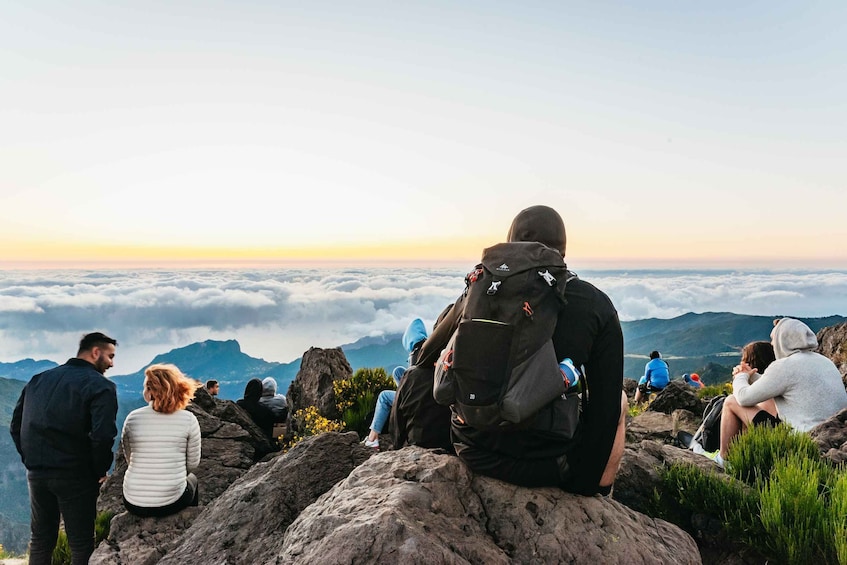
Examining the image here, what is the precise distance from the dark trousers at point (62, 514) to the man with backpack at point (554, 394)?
4976 millimetres

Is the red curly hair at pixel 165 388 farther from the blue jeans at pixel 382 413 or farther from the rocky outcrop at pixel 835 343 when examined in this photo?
the rocky outcrop at pixel 835 343

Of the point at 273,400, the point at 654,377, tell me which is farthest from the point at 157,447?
the point at 654,377

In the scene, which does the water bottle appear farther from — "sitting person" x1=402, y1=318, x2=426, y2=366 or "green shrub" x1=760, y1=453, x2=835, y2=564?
"sitting person" x1=402, y1=318, x2=426, y2=366

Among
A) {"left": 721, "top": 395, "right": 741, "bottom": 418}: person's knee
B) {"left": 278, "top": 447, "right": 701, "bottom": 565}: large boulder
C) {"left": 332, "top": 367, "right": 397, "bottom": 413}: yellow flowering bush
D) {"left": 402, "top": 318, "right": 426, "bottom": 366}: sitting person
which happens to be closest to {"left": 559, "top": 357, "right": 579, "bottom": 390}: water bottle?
{"left": 278, "top": 447, "right": 701, "bottom": 565}: large boulder

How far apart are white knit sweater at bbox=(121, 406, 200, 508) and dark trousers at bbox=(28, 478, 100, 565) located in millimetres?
714

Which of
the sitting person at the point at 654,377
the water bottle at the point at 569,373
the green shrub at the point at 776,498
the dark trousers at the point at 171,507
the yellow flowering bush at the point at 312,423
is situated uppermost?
the water bottle at the point at 569,373

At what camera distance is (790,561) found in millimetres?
4070

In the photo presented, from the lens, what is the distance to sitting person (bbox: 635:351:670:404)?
20922 millimetres

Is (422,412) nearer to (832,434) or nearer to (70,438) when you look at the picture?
(70,438)

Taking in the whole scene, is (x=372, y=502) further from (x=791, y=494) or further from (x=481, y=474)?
(x=791, y=494)

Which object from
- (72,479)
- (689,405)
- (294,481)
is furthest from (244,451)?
(689,405)

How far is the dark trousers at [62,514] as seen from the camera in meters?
6.32

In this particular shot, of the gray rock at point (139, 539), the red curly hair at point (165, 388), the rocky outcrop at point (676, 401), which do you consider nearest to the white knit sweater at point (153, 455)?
the red curly hair at point (165, 388)

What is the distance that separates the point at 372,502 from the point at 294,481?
6.38ft
